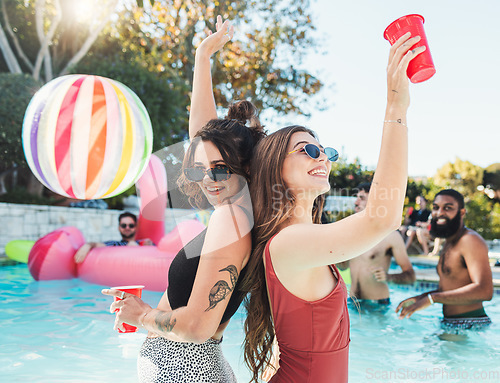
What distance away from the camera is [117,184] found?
4176mm

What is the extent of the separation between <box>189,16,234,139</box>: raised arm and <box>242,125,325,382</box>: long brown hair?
2.40ft

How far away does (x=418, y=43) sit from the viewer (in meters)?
1.22

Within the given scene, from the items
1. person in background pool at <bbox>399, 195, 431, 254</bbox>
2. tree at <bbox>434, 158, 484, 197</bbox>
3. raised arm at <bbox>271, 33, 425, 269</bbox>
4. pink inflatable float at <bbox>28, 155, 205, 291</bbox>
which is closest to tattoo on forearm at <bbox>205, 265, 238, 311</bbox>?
raised arm at <bbox>271, 33, 425, 269</bbox>

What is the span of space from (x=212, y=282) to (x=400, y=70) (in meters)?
0.82

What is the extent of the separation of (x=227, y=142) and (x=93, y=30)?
14.7m

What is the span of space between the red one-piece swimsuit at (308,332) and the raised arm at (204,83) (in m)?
1.05

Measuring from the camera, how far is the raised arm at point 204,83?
7.34ft

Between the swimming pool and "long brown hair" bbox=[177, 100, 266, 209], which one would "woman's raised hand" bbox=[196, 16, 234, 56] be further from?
the swimming pool

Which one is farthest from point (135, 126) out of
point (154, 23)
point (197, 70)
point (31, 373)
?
point (154, 23)

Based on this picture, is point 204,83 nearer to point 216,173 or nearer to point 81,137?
point 216,173

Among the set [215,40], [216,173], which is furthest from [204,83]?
[216,173]

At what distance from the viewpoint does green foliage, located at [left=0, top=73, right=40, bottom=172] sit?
10258 millimetres

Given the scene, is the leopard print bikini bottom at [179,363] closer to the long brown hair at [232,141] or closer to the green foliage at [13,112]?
the long brown hair at [232,141]

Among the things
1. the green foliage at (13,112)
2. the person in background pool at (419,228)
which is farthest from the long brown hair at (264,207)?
the person in background pool at (419,228)
